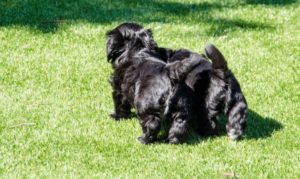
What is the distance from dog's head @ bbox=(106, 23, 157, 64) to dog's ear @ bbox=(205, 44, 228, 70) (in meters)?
0.80

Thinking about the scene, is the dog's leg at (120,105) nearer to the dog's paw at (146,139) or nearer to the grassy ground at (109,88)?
the grassy ground at (109,88)

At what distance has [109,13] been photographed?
10.8 m

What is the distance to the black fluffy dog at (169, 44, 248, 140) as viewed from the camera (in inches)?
261

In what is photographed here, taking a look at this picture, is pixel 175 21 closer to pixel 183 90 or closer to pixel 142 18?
pixel 142 18

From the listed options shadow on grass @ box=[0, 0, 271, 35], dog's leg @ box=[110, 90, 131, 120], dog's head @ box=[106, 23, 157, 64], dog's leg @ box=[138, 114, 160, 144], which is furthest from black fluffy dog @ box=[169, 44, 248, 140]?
shadow on grass @ box=[0, 0, 271, 35]

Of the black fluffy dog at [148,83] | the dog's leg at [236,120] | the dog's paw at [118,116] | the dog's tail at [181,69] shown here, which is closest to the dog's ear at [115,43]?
the black fluffy dog at [148,83]

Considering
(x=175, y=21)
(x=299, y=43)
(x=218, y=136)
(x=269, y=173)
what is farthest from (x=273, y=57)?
(x=269, y=173)

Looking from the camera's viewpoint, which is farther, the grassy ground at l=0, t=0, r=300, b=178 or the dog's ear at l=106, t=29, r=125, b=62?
the dog's ear at l=106, t=29, r=125, b=62

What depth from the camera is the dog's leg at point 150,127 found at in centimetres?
648

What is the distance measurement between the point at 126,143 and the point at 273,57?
343 centimetres

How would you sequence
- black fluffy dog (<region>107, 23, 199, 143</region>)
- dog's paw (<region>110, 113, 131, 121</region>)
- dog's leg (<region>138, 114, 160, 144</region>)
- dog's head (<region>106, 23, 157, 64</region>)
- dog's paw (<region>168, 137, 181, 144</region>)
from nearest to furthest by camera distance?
black fluffy dog (<region>107, 23, 199, 143</region>) < dog's leg (<region>138, 114, 160, 144</region>) < dog's paw (<region>168, 137, 181, 144</region>) < dog's head (<region>106, 23, 157, 64</region>) < dog's paw (<region>110, 113, 131, 121</region>)

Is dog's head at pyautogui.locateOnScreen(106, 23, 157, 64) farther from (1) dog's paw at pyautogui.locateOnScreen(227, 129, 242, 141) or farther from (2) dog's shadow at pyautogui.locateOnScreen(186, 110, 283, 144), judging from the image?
(1) dog's paw at pyautogui.locateOnScreen(227, 129, 242, 141)

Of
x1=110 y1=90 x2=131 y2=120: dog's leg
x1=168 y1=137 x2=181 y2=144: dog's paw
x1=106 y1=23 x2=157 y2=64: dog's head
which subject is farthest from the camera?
x1=110 y1=90 x2=131 y2=120: dog's leg

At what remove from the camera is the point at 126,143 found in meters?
6.75
